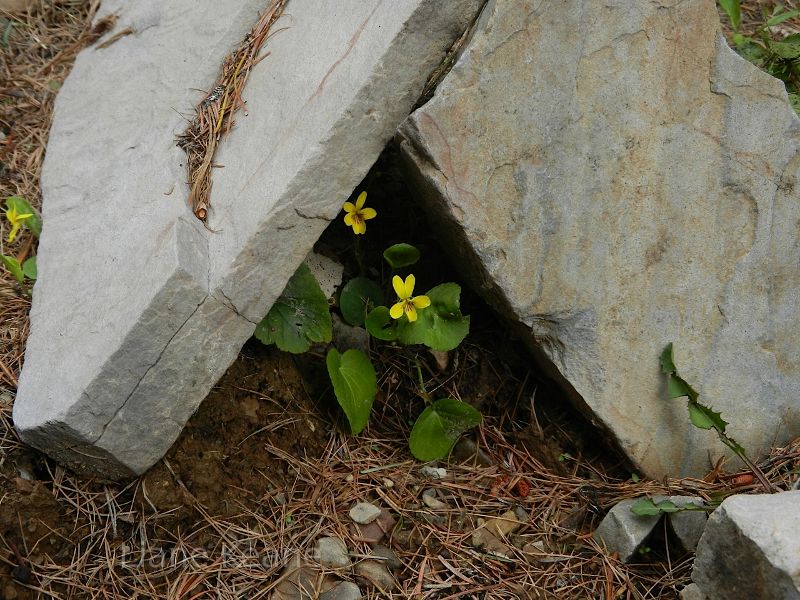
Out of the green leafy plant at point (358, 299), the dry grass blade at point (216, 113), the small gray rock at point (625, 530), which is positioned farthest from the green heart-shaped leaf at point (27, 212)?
the small gray rock at point (625, 530)

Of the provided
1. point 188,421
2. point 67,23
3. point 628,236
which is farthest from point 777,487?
point 67,23

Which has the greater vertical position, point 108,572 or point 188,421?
point 188,421

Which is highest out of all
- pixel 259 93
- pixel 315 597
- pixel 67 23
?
pixel 259 93

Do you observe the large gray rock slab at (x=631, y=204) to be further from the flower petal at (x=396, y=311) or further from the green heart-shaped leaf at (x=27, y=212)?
the green heart-shaped leaf at (x=27, y=212)

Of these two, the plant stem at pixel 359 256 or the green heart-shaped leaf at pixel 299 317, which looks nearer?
the green heart-shaped leaf at pixel 299 317

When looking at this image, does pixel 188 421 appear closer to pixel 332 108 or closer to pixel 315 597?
pixel 315 597

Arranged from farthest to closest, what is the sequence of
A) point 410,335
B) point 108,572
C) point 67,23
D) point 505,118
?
point 67,23 → point 410,335 → point 505,118 → point 108,572

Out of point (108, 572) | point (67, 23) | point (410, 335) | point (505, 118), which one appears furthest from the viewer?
point (67, 23)
